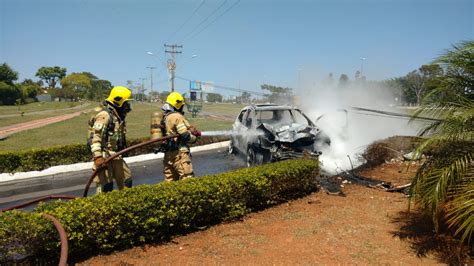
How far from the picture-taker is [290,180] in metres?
6.46

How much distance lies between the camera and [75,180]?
9320 millimetres

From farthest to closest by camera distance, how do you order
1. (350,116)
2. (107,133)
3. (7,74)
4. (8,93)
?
(7,74) < (8,93) < (350,116) < (107,133)

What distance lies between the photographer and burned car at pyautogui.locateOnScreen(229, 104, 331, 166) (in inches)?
333

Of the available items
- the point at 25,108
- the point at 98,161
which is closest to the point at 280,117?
the point at 98,161

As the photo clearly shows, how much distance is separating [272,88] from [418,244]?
62.0 metres

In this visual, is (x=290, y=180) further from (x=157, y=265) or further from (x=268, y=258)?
(x=157, y=265)

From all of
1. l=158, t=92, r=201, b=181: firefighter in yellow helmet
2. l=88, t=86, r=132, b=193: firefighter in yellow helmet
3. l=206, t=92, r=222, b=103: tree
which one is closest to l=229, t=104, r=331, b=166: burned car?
l=158, t=92, r=201, b=181: firefighter in yellow helmet

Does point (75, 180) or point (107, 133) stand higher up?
point (107, 133)

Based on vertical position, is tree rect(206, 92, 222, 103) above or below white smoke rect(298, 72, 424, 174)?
above

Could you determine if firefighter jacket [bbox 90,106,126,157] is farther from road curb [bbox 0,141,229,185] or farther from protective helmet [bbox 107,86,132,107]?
road curb [bbox 0,141,229,185]

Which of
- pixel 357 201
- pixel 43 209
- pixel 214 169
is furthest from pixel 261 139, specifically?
pixel 43 209

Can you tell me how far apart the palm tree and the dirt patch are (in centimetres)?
63

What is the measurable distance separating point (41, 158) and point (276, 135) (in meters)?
6.56

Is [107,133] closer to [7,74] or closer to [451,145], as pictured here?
[451,145]
